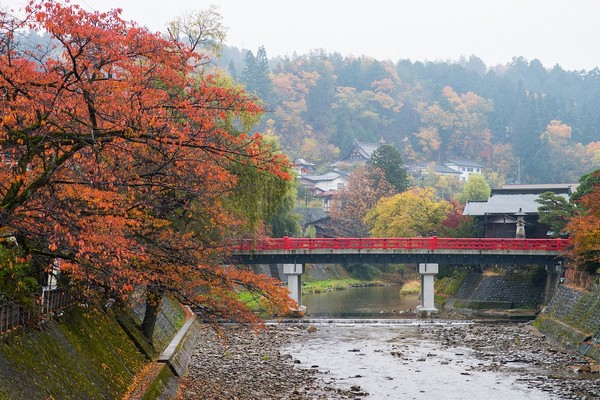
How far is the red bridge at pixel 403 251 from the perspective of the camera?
45.5m

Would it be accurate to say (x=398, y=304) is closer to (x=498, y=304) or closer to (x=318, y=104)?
(x=498, y=304)

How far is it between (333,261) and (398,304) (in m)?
8.24

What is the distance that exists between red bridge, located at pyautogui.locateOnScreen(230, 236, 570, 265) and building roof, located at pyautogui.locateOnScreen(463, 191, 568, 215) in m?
8.43

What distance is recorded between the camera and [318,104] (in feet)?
475

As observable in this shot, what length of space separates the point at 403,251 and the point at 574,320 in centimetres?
1455

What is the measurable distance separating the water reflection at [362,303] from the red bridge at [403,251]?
334 cm

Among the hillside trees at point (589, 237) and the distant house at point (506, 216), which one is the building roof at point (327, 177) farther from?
the hillside trees at point (589, 237)

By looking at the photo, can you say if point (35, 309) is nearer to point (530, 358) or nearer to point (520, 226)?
point (530, 358)

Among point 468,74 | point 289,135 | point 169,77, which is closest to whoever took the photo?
point 169,77

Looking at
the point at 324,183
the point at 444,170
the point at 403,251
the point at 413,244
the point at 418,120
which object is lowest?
the point at 403,251

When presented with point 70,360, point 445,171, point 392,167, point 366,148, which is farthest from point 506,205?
point 445,171

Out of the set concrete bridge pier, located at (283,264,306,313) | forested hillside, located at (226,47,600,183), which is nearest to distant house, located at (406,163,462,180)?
forested hillside, located at (226,47,600,183)

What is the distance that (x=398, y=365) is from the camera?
28125 millimetres

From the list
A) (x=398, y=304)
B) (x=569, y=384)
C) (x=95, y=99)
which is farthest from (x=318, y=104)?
(x=95, y=99)
